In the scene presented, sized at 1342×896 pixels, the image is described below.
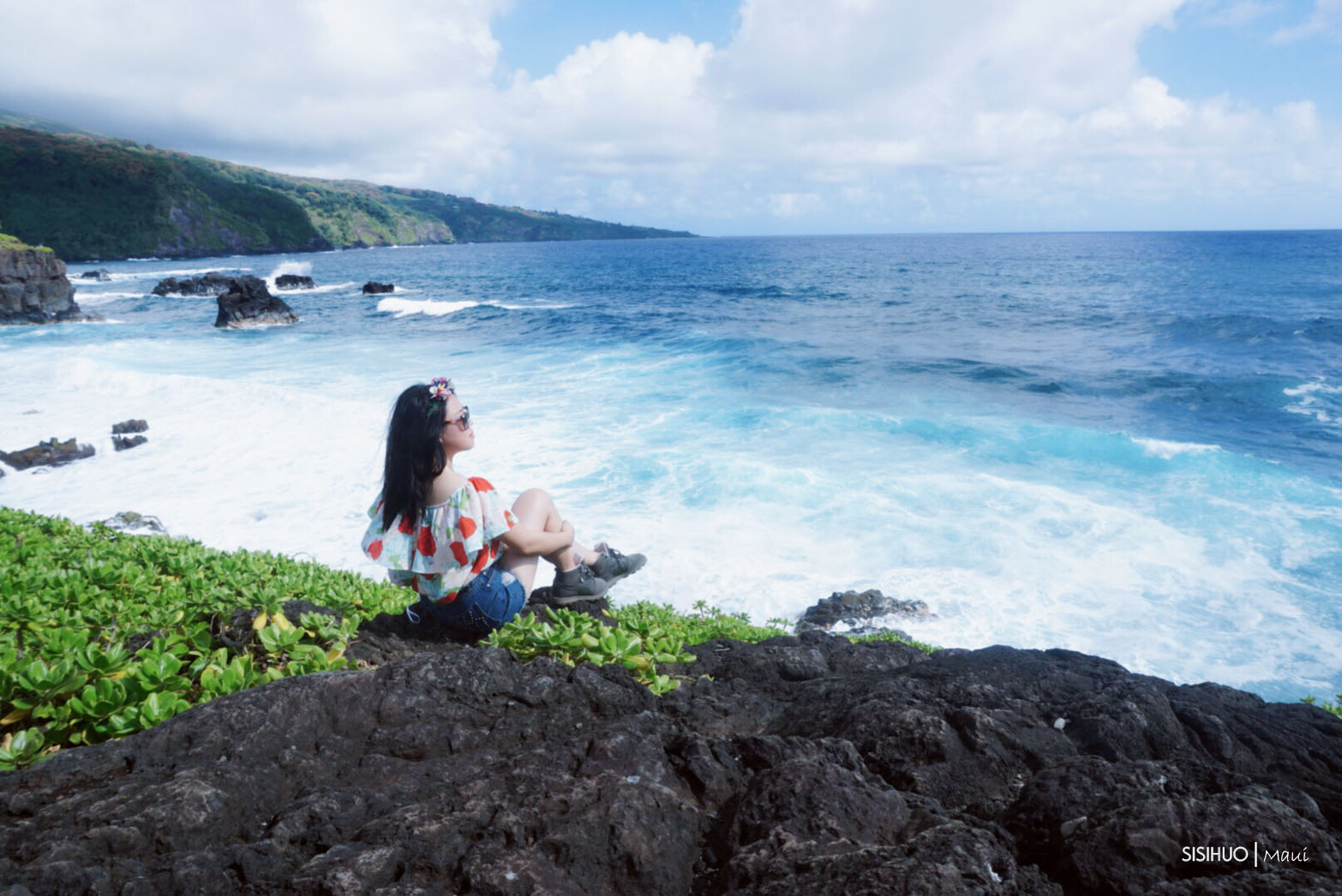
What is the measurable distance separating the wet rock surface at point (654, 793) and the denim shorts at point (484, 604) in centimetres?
107

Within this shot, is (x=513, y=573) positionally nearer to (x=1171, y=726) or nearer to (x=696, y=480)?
(x=1171, y=726)

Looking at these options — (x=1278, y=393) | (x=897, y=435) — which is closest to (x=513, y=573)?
(x=897, y=435)

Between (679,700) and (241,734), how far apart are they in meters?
1.74

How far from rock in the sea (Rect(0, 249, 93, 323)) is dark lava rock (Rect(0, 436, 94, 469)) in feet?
97.6

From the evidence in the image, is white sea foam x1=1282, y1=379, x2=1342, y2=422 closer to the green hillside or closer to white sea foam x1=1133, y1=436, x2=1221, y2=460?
white sea foam x1=1133, y1=436, x2=1221, y2=460

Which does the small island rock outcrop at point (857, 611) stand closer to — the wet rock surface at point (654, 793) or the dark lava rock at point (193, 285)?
the wet rock surface at point (654, 793)

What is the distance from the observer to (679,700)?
3330mm

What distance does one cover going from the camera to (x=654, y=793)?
2227 mm

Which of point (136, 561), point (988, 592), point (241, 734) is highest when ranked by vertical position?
point (241, 734)

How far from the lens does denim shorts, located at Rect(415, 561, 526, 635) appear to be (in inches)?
170

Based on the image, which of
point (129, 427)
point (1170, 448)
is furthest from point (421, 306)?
point (1170, 448)

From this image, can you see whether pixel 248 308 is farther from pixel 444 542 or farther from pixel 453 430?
pixel 444 542

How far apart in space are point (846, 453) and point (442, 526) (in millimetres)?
12614

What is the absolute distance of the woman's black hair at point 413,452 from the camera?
4082mm
